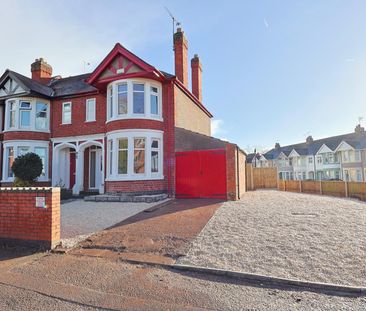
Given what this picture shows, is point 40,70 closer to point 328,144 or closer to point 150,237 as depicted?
point 150,237

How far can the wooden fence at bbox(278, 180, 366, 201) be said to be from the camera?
17.8 m

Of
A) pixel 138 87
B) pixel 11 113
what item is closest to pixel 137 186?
pixel 138 87

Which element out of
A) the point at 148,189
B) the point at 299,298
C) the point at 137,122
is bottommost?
the point at 299,298

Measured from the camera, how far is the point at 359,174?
1571 inches

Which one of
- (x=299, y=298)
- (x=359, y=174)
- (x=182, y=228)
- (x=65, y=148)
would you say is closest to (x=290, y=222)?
(x=182, y=228)

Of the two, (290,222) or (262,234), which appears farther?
(290,222)

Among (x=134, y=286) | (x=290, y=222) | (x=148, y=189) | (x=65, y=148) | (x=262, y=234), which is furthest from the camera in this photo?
(x=65, y=148)

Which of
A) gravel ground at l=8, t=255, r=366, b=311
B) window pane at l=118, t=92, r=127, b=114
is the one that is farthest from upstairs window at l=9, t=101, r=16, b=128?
gravel ground at l=8, t=255, r=366, b=311

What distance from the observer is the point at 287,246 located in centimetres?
574

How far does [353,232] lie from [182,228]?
4.55 meters

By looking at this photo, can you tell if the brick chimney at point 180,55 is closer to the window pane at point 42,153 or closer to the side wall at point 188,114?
the side wall at point 188,114

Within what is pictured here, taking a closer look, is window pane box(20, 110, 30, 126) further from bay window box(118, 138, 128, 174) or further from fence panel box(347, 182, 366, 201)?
fence panel box(347, 182, 366, 201)

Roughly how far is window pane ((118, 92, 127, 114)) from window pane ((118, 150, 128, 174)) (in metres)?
2.30

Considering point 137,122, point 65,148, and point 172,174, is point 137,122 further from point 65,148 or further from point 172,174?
point 65,148
